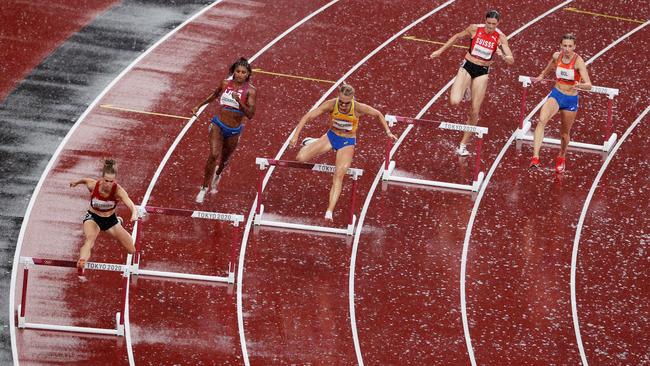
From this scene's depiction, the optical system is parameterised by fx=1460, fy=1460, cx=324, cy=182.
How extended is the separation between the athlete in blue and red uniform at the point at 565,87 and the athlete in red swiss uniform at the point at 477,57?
67 centimetres

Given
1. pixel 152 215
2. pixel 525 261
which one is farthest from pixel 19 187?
pixel 525 261

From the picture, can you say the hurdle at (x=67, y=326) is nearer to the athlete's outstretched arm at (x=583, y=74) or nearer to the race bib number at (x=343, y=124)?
the race bib number at (x=343, y=124)

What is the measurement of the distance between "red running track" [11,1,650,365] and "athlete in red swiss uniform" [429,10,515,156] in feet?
3.02

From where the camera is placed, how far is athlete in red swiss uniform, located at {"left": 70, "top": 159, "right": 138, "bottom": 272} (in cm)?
1503

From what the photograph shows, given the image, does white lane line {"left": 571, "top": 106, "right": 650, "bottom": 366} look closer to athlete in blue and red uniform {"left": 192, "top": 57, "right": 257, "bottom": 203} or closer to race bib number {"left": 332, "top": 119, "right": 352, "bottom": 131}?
race bib number {"left": 332, "top": 119, "right": 352, "bottom": 131}

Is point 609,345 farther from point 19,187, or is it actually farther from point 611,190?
point 19,187

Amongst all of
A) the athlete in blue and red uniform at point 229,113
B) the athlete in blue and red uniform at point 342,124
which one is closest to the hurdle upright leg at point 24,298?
the athlete in blue and red uniform at point 229,113

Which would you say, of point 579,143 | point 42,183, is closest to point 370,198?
point 579,143

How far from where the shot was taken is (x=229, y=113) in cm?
1731

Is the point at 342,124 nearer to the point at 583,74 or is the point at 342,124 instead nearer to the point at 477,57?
the point at 477,57

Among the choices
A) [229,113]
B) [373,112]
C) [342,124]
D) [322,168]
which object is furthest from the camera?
[229,113]

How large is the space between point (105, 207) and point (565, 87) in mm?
6391

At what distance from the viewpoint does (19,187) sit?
702 inches

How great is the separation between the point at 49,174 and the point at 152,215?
1.66 meters
